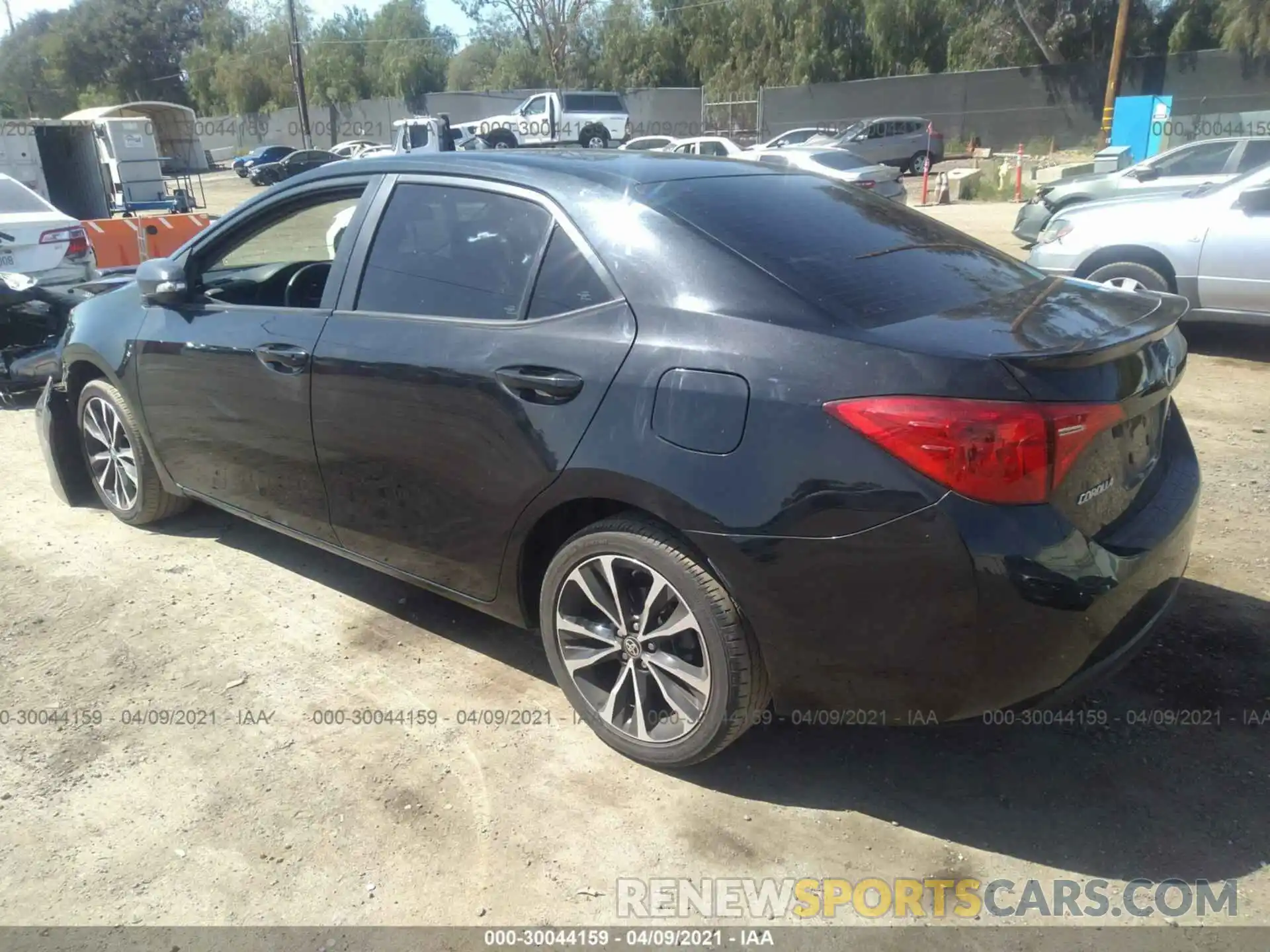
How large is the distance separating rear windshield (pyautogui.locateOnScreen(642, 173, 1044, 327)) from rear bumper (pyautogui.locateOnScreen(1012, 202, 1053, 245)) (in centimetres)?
1015

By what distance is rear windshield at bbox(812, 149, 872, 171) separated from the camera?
20.5 meters

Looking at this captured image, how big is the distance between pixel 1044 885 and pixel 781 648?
863 mm

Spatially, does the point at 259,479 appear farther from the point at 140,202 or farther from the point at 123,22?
the point at 123,22

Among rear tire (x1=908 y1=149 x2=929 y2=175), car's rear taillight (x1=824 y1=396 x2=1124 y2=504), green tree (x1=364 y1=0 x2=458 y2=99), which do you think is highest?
green tree (x1=364 y1=0 x2=458 y2=99)

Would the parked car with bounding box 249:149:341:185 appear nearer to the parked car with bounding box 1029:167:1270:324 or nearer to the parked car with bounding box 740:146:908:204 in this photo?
the parked car with bounding box 740:146:908:204

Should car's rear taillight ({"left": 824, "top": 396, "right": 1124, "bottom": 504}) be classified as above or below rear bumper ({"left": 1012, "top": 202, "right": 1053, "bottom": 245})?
above

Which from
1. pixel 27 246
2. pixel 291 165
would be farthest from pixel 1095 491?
pixel 291 165

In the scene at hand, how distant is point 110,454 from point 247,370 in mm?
1498

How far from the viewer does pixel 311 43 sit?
63.4 meters

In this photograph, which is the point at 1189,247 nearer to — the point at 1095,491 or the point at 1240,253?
the point at 1240,253

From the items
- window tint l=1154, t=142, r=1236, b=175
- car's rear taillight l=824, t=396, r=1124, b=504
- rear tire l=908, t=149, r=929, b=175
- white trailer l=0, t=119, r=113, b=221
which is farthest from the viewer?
rear tire l=908, t=149, r=929, b=175

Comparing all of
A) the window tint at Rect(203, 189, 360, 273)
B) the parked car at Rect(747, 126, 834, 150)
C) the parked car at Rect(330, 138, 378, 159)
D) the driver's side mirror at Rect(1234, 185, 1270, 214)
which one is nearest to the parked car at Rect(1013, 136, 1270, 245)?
the driver's side mirror at Rect(1234, 185, 1270, 214)

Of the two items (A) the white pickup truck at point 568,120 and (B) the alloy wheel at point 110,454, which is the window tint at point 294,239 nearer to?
(B) the alloy wheel at point 110,454

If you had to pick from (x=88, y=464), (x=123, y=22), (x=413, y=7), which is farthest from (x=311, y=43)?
(x=88, y=464)
